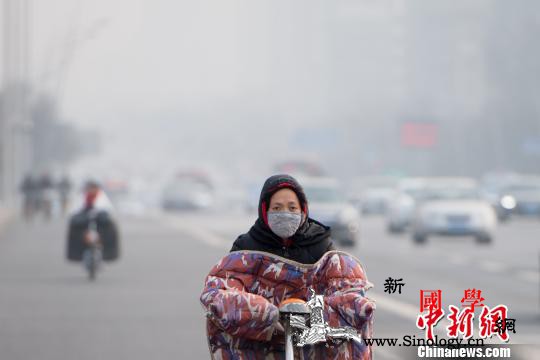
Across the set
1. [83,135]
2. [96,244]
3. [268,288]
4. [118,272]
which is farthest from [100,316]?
[83,135]

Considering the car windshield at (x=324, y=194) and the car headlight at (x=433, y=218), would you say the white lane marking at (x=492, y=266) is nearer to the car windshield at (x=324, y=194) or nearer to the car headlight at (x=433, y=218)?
the car headlight at (x=433, y=218)

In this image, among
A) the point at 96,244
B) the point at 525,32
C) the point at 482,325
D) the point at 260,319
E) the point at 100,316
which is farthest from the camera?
the point at 525,32

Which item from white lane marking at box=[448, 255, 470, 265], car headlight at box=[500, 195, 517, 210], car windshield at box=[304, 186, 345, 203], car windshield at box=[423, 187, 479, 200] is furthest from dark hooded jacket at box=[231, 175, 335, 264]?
car windshield at box=[423, 187, 479, 200]

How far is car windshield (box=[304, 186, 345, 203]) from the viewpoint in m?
40.2

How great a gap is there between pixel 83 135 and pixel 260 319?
440ft

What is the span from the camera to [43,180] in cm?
5953

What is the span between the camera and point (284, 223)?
6.45 metres

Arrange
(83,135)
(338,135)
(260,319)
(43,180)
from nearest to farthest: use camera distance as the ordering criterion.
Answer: (260,319), (43,180), (83,135), (338,135)

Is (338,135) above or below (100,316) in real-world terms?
above

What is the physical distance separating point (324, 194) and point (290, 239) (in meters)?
34.2

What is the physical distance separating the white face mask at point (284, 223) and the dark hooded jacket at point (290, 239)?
5cm

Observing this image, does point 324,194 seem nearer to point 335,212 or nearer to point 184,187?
point 335,212

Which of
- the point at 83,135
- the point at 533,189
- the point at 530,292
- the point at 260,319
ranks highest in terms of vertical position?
the point at 83,135

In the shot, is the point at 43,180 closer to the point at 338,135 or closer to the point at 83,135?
the point at 83,135
